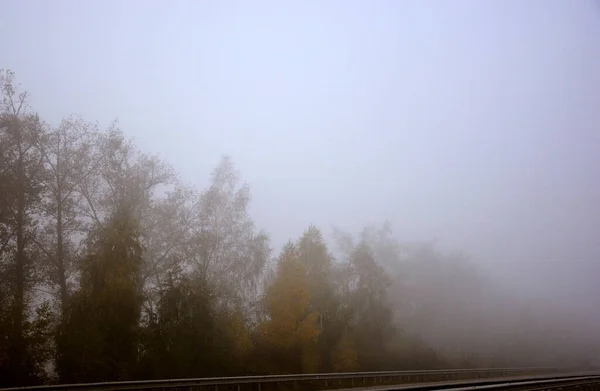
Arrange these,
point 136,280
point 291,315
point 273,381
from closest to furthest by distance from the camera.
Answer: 1. point 273,381
2. point 136,280
3. point 291,315

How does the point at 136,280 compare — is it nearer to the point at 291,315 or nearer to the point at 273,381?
the point at 273,381

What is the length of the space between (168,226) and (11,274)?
1144cm

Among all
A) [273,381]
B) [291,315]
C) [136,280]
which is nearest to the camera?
Answer: [273,381]

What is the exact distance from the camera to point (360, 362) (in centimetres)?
4478

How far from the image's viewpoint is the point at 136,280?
95.9ft

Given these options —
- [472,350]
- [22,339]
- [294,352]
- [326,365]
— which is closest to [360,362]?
[326,365]

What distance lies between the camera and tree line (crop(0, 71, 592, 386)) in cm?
2475

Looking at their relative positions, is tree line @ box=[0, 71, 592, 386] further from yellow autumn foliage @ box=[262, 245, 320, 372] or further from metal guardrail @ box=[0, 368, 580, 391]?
metal guardrail @ box=[0, 368, 580, 391]

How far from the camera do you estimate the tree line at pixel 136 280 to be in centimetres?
2475

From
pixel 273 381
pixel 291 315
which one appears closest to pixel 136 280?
pixel 273 381

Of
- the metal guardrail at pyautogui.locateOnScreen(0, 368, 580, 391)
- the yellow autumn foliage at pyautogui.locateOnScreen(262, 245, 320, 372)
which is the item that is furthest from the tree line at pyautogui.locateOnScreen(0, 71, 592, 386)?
the metal guardrail at pyautogui.locateOnScreen(0, 368, 580, 391)

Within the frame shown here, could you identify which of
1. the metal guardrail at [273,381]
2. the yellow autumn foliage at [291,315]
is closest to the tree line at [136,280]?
the yellow autumn foliage at [291,315]

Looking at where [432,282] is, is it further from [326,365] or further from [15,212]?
[15,212]

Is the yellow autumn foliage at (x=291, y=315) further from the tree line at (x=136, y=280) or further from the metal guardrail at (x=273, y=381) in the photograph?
the metal guardrail at (x=273, y=381)
